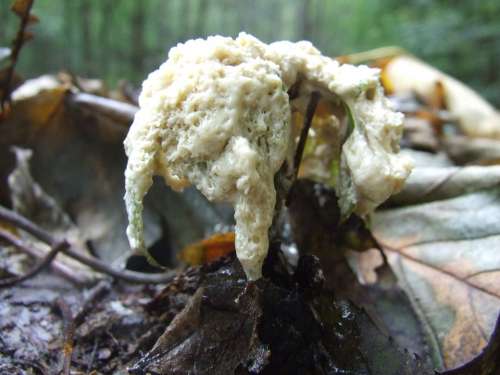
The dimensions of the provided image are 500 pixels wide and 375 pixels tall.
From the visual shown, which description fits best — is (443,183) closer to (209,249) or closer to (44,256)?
(209,249)

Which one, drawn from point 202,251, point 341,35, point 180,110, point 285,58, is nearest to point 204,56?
point 180,110

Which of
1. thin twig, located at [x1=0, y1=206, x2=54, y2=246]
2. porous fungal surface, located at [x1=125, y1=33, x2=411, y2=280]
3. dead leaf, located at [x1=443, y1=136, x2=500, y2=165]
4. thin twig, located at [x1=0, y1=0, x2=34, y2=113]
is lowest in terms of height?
dead leaf, located at [x1=443, y1=136, x2=500, y2=165]

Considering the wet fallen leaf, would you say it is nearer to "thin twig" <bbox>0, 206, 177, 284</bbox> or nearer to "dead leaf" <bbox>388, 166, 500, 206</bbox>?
"thin twig" <bbox>0, 206, 177, 284</bbox>

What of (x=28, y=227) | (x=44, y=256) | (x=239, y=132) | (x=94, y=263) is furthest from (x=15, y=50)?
(x=239, y=132)

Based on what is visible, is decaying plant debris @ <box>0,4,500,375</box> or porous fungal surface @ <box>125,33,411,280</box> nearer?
porous fungal surface @ <box>125,33,411,280</box>

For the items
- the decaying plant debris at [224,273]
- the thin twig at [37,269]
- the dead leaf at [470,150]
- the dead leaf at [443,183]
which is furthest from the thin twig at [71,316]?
the dead leaf at [470,150]

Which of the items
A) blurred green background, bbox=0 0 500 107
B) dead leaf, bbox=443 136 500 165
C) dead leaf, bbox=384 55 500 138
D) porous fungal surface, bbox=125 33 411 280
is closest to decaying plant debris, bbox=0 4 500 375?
porous fungal surface, bbox=125 33 411 280

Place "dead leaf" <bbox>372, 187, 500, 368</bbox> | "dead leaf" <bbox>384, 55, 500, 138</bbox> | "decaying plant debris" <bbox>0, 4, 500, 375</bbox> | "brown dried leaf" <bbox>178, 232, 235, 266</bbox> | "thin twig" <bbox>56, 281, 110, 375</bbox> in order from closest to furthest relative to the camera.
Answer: "decaying plant debris" <bbox>0, 4, 500, 375</bbox>
"thin twig" <bbox>56, 281, 110, 375</bbox>
"dead leaf" <bbox>372, 187, 500, 368</bbox>
"brown dried leaf" <bbox>178, 232, 235, 266</bbox>
"dead leaf" <bbox>384, 55, 500, 138</bbox>
